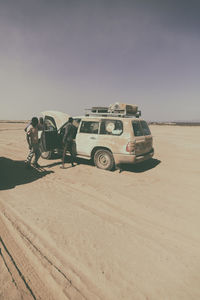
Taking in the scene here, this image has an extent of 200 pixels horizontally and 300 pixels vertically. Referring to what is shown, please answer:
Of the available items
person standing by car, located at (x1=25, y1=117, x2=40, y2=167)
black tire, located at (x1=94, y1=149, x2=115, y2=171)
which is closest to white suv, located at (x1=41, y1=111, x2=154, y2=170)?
black tire, located at (x1=94, y1=149, x2=115, y2=171)

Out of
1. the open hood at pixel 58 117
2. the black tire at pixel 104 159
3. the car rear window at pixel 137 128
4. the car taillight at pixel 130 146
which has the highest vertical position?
the open hood at pixel 58 117

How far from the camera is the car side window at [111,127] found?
234 inches

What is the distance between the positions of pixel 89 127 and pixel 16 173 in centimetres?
324

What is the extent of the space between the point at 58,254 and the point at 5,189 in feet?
9.72

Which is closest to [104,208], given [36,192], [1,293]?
[36,192]

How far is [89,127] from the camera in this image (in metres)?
6.75

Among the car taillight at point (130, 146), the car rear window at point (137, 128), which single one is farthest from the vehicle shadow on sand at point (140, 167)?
the car rear window at point (137, 128)

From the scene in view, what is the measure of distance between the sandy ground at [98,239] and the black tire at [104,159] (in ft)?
3.68

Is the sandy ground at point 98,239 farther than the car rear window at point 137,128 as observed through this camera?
No

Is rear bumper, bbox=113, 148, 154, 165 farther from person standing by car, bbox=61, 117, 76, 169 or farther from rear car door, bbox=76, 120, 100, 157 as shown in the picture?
person standing by car, bbox=61, 117, 76, 169

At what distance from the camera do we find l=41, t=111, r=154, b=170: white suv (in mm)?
5730

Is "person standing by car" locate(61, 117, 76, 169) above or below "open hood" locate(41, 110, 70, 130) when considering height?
below

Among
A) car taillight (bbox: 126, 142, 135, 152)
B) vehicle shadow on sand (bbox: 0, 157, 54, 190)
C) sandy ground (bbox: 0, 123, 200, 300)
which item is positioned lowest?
sandy ground (bbox: 0, 123, 200, 300)

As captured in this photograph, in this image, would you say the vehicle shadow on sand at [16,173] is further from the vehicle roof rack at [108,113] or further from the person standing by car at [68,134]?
the vehicle roof rack at [108,113]
